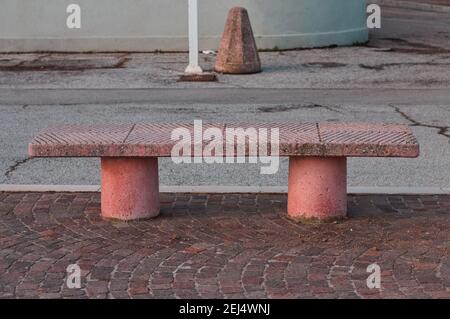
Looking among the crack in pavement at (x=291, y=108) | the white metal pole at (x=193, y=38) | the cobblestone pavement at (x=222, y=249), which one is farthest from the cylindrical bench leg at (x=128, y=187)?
the white metal pole at (x=193, y=38)

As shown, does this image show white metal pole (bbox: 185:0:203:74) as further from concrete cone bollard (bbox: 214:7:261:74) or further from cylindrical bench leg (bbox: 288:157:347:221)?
cylindrical bench leg (bbox: 288:157:347:221)

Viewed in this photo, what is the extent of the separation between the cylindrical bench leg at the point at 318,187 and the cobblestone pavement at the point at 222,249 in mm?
118

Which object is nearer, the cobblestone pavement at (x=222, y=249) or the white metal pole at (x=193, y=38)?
the cobblestone pavement at (x=222, y=249)

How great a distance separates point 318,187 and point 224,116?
501 cm

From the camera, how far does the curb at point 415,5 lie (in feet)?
95.5

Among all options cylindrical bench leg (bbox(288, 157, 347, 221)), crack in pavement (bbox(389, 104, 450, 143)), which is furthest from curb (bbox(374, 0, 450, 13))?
cylindrical bench leg (bbox(288, 157, 347, 221))

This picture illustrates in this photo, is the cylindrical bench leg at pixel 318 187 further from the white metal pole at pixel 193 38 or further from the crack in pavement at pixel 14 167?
the white metal pole at pixel 193 38

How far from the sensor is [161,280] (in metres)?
6.19

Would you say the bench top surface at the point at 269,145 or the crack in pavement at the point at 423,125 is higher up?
the bench top surface at the point at 269,145

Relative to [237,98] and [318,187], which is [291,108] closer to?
[237,98]

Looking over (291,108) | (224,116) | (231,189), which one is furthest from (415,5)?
(231,189)

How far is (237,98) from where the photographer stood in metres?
13.9

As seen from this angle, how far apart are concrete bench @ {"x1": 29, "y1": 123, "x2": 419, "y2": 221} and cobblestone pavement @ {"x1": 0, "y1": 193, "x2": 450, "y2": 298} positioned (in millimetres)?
144

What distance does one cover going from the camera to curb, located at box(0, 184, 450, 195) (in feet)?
27.4
